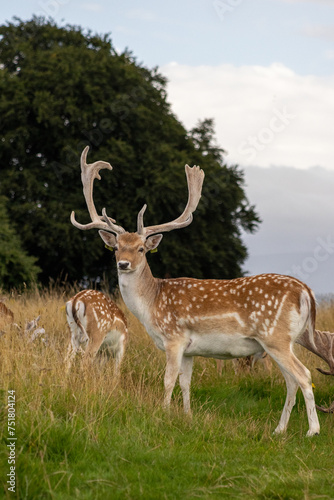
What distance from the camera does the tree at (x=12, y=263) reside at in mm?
18547

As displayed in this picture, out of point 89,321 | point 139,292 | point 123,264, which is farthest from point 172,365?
point 89,321

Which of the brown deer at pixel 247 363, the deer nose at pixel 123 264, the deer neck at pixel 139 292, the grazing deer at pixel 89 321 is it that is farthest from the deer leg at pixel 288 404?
the grazing deer at pixel 89 321

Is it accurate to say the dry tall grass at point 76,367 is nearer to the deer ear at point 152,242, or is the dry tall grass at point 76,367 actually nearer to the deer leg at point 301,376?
the deer leg at point 301,376

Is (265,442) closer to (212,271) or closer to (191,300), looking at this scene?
(191,300)

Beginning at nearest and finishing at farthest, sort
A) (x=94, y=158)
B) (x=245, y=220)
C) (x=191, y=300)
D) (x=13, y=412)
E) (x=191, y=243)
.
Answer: (x=13, y=412) → (x=191, y=300) → (x=94, y=158) → (x=191, y=243) → (x=245, y=220)

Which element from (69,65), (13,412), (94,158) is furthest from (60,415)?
(69,65)

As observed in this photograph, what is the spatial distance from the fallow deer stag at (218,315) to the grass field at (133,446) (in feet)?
1.75

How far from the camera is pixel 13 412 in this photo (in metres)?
5.63

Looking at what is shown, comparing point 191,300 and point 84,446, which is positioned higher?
point 191,300

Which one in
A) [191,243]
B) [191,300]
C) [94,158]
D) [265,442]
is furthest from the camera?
[191,243]

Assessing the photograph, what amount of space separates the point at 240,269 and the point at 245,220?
5.83 ft

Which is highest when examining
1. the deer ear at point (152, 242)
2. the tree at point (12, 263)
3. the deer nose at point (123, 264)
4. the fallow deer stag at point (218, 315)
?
the deer ear at point (152, 242)

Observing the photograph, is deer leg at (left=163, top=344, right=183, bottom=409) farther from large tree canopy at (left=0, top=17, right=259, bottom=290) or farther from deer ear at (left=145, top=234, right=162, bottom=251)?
large tree canopy at (left=0, top=17, right=259, bottom=290)

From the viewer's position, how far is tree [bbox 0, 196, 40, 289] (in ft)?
60.8
